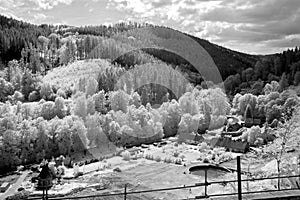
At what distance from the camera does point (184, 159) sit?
33406 mm

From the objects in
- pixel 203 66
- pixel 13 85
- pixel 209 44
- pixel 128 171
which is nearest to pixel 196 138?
pixel 128 171

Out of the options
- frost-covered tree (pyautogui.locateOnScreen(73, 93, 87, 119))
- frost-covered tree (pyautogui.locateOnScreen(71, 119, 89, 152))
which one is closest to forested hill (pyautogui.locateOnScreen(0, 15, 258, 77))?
frost-covered tree (pyautogui.locateOnScreen(73, 93, 87, 119))

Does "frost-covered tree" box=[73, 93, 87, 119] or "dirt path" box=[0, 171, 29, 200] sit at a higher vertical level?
"frost-covered tree" box=[73, 93, 87, 119]

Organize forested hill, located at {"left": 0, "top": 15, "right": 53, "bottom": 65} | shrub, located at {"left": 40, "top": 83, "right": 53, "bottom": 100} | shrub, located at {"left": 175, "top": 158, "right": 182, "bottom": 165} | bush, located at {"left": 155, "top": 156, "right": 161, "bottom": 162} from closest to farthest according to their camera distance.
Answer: shrub, located at {"left": 175, "top": 158, "right": 182, "bottom": 165}
bush, located at {"left": 155, "top": 156, "right": 161, "bottom": 162}
shrub, located at {"left": 40, "top": 83, "right": 53, "bottom": 100}
forested hill, located at {"left": 0, "top": 15, "right": 53, "bottom": 65}

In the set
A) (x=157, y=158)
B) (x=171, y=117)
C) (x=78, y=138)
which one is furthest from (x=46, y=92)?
(x=157, y=158)

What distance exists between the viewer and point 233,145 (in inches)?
1425

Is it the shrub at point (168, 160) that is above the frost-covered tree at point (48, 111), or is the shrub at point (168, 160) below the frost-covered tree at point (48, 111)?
below

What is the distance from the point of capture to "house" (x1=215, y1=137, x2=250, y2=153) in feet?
114

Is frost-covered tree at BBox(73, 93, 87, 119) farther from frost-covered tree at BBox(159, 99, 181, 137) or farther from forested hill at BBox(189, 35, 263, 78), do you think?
forested hill at BBox(189, 35, 263, 78)

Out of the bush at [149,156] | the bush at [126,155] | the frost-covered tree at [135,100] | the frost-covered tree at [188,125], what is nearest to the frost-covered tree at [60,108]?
the frost-covered tree at [135,100]

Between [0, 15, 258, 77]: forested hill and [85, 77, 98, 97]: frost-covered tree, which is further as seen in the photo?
[0, 15, 258, 77]: forested hill

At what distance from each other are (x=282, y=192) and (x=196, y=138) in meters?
38.5

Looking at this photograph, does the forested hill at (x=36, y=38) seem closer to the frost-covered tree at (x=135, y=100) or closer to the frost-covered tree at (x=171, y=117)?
the frost-covered tree at (x=135, y=100)

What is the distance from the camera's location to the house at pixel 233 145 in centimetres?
3488
